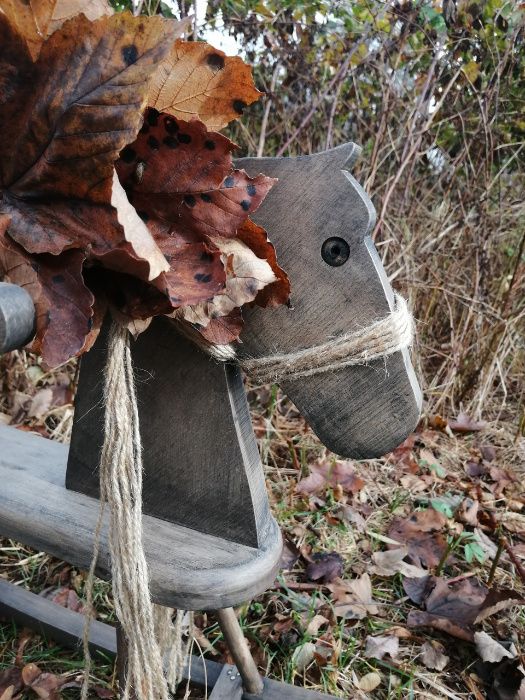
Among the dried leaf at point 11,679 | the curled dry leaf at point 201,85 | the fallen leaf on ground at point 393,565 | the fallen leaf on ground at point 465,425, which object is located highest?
the curled dry leaf at point 201,85

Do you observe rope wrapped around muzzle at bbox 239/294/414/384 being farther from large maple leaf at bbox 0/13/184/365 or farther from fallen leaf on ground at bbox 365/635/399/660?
fallen leaf on ground at bbox 365/635/399/660

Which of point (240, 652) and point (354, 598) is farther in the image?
point (354, 598)

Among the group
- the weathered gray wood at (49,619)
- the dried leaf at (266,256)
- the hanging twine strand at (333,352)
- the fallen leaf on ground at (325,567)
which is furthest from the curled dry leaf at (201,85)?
the fallen leaf on ground at (325,567)

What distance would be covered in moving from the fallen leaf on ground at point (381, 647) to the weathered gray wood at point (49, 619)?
643 mm

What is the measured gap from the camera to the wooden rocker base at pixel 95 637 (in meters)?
1.29

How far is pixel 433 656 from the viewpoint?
4.98ft

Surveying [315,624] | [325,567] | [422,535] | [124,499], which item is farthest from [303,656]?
[124,499]

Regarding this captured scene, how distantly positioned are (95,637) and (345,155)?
4.21 ft

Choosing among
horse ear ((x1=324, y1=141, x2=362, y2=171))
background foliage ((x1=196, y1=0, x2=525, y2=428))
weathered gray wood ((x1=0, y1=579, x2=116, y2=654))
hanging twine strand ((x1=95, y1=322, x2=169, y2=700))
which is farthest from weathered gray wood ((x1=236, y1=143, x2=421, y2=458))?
background foliage ((x1=196, y1=0, x2=525, y2=428))

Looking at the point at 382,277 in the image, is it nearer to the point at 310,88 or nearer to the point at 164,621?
the point at 164,621

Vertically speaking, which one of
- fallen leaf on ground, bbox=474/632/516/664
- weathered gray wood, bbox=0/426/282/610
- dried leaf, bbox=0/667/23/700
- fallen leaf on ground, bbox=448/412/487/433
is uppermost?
weathered gray wood, bbox=0/426/282/610

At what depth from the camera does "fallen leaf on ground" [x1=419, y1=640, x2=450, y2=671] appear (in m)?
1.50

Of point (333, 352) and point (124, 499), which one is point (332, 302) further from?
point (124, 499)

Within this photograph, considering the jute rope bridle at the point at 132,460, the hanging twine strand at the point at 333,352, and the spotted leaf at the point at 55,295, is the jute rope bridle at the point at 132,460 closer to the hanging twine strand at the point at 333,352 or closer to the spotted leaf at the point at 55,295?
the hanging twine strand at the point at 333,352
